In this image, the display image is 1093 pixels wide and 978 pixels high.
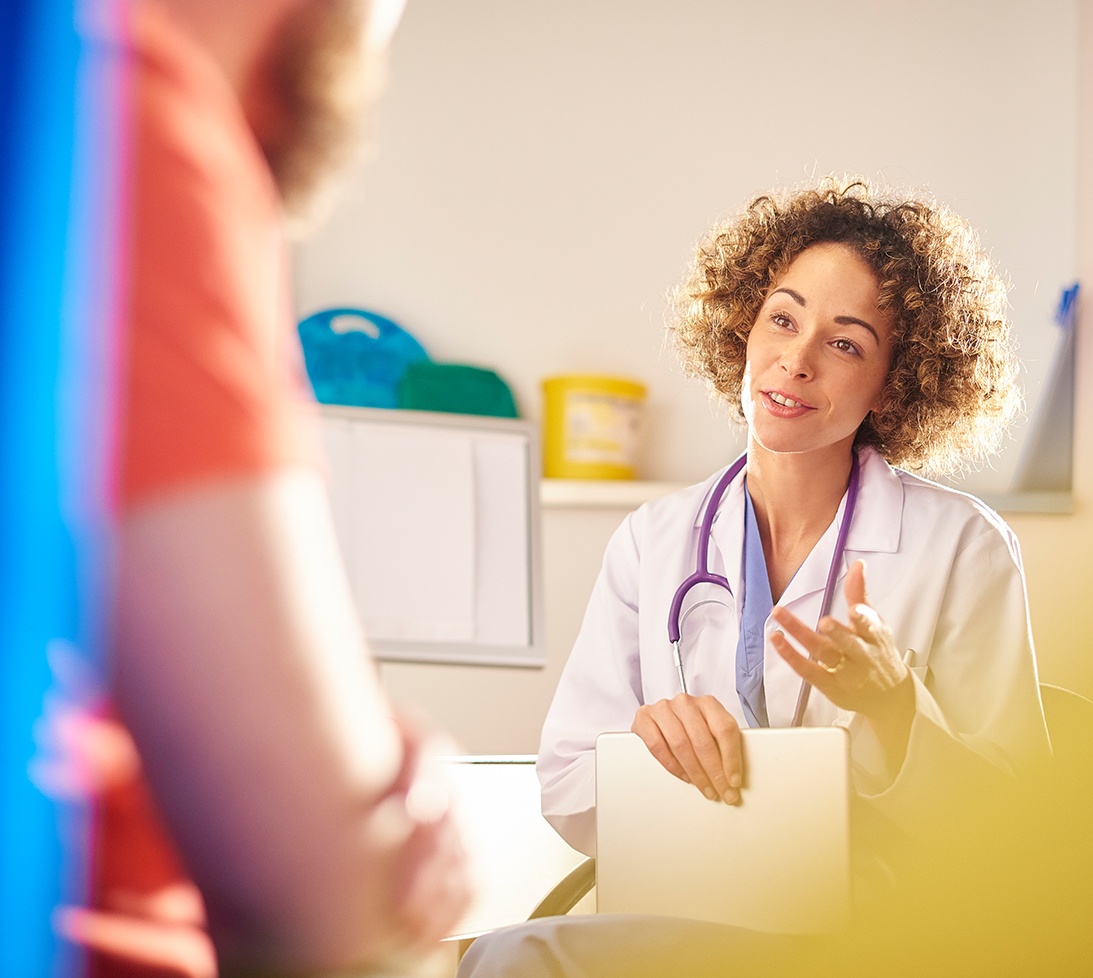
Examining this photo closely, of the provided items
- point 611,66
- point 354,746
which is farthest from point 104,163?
point 611,66

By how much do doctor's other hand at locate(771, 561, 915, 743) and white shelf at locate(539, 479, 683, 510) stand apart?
1253mm

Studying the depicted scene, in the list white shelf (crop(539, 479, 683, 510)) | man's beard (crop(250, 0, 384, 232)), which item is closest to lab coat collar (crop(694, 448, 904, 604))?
white shelf (crop(539, 479, 683, 510))

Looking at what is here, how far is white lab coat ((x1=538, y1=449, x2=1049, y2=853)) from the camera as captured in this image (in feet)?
3.90

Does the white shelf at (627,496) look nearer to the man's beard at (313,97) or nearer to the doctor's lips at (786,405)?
the doctor's lips at (786,405)

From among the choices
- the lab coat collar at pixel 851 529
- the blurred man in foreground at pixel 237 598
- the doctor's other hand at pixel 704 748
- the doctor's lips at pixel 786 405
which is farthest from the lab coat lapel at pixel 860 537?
the blurred man in foreground at pixel 237 598

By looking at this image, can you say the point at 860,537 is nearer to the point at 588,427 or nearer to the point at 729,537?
the point at 729,537

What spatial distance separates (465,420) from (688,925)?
4.07 ft

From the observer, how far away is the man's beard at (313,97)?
26cm

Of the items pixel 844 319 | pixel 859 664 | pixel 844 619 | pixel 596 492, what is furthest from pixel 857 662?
pixel 596 492

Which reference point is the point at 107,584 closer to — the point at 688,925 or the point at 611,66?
the point at 688,925

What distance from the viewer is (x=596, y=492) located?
232 cm

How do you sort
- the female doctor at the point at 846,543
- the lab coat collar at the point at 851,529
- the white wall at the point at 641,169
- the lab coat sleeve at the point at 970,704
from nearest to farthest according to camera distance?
1. the lab coat sleeve at the point at 970,704
2. the female doctor at the point at 846,543
3. the lab coat collar at the point at 851,529
4. the white wall at the point at 641,169

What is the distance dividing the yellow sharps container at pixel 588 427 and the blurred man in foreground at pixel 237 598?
2097 mm

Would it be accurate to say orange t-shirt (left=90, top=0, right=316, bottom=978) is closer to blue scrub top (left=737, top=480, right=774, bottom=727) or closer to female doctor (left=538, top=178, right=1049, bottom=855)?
female doctor (left=538, top=178, right=1049, bottom=855)
